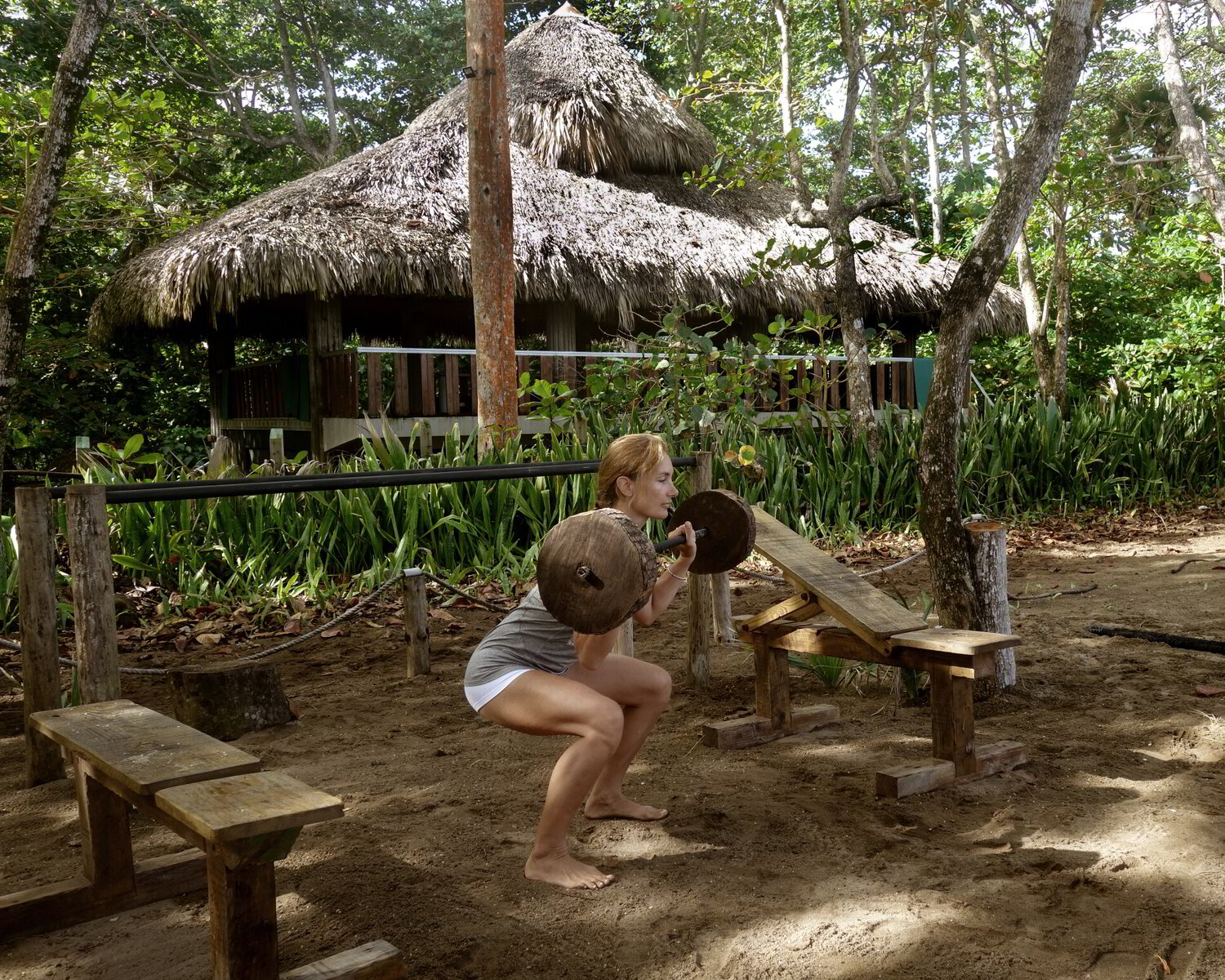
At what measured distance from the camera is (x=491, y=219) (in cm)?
750

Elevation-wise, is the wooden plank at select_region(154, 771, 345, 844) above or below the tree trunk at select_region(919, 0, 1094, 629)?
below

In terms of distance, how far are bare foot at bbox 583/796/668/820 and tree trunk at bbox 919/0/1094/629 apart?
159 centimetres

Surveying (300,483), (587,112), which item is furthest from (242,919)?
(587,112)

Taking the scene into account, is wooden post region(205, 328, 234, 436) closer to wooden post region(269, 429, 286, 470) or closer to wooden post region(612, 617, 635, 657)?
wooden post region(269, 429, 286, 470)

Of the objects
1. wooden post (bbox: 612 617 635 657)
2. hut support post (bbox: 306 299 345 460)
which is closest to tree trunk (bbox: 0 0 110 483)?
wooden post (bbox: 612 617 635 657)

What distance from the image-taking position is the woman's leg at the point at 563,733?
232 cm

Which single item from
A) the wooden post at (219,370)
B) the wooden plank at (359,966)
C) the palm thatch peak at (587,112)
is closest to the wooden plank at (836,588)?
the wooden plank at (359,966)

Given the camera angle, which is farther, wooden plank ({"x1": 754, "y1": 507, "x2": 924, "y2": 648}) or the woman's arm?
wooden plank ({"x1": 754, "y1": 507, "x2": 924, "y2": 648})

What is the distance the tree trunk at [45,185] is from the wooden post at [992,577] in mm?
4161

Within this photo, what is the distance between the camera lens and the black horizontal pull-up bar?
2.80 m

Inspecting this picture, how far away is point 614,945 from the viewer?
6.87ft

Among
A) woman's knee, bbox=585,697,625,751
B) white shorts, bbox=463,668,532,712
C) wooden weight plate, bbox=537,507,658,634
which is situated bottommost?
woman's knee, bbox=585,697,625,751

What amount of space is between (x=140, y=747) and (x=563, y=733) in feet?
2.90

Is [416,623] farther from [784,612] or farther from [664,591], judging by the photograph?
[664,591]
